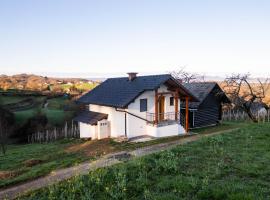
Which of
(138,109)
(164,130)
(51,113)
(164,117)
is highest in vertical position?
(138,109)

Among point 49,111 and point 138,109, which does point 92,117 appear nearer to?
point 138,109

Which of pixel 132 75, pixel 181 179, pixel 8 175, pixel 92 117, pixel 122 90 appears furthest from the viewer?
pixel 132 75

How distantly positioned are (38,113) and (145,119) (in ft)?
66.0

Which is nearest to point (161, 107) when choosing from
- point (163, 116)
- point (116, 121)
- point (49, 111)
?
point (163, 116)

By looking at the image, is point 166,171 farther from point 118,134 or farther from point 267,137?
point 118,134

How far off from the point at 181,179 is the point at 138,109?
15.5 meters

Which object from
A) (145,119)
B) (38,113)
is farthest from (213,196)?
(38,113)

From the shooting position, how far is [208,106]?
31.1m

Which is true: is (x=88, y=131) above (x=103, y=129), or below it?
below

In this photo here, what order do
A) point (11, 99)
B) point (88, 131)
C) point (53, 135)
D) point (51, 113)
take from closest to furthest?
1. point (88, 131)
2. point (53, 135)
3. point (51, 113)
4. point (11, 99)

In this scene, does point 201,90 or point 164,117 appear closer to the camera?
point 164,117

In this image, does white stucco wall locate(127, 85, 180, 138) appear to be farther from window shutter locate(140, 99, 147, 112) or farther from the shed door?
the shed door

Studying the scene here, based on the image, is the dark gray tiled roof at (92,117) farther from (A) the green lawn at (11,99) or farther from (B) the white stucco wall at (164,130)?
(A) the green lawn at (11,99)

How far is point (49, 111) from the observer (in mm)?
41344
